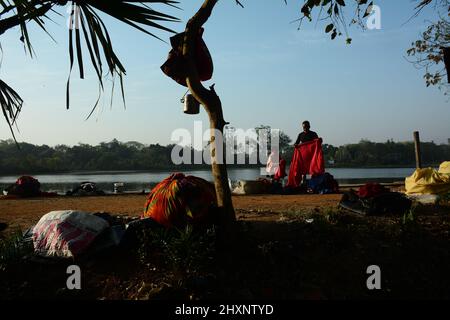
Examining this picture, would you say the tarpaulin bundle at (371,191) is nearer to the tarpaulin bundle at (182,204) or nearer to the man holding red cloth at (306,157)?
the tarpaulin bundle at (182,204)

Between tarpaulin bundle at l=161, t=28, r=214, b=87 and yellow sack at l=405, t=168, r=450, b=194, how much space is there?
522cm

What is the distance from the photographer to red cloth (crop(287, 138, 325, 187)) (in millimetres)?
10055

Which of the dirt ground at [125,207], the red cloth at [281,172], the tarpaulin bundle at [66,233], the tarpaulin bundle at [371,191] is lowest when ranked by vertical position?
the dirt ground at [125,207]

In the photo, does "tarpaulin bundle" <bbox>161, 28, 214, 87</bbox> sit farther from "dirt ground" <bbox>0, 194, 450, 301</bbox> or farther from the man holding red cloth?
the man holding red cloth

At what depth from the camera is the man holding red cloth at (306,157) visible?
33.0 feet

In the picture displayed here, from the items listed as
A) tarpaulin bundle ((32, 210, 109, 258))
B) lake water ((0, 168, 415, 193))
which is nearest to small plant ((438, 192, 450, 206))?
tarpaulin bundle ((32, 210, 109, 258))

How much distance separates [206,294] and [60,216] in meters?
1.67

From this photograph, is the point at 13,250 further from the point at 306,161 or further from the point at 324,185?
the point at 306,161

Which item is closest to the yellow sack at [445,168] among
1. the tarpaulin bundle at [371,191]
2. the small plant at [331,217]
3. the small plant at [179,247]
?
the tarpaulin bundle at [371,191]

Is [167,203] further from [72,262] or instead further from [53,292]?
[53,292]

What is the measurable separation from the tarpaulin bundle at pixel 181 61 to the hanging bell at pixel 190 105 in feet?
0.72

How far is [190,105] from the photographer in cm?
381

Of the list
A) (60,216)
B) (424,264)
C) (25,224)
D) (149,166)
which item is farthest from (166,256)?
(149,166)

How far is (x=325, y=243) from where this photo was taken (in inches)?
151
